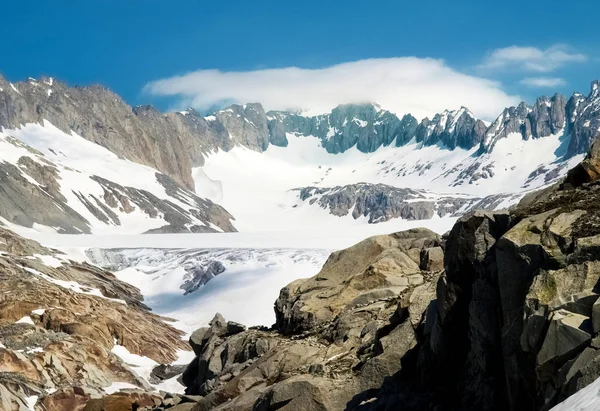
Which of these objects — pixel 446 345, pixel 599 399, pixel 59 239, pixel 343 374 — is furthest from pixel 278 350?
pixel 59 239

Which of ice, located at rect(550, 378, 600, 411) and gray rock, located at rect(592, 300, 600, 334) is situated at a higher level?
gray rock, located at rect(592, 300, 600, 334)

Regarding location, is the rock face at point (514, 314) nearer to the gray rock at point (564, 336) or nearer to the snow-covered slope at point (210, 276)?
the gray rock at point (564, 336)

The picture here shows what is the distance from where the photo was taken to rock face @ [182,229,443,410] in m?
20.9

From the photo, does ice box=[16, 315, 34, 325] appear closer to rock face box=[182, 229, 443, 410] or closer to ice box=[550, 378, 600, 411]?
rock face box=[182, 229, 443, 410]

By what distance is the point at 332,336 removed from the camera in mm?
26422

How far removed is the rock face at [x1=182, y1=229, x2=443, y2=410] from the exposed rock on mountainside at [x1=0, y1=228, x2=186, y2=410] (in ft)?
54.9

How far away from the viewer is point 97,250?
161 meters

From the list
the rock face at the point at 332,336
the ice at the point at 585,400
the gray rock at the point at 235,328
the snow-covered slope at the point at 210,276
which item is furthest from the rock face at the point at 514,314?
the snow-covered slope at the point at 210,276

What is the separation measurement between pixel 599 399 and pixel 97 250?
15839 cm

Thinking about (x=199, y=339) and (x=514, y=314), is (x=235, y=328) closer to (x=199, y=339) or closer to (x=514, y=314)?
(x=199, y=339)

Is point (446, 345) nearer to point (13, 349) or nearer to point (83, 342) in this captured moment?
point (13, 349)

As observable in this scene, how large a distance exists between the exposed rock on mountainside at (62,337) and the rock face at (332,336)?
16729 mm

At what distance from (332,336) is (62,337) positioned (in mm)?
44626

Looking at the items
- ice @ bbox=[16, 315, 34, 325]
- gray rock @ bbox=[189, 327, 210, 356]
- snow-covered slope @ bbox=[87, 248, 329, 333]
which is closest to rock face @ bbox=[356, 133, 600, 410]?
gray rock @ bbox=[189, 327, 210, 356]
